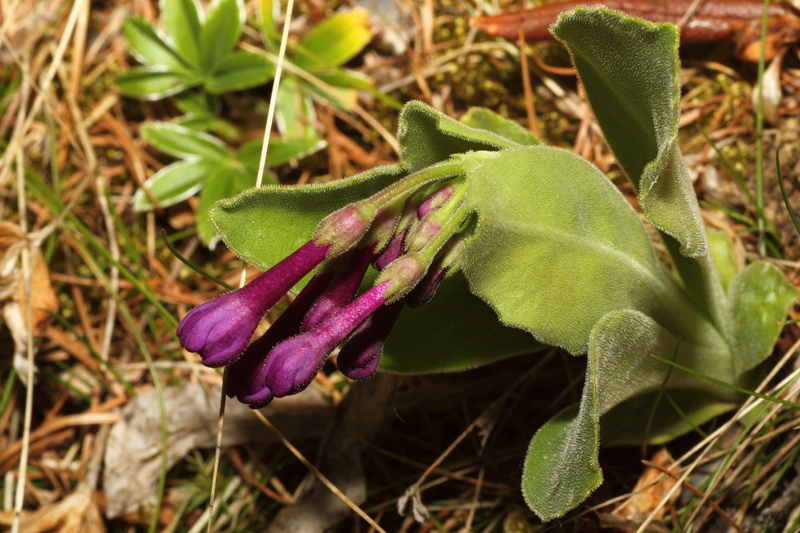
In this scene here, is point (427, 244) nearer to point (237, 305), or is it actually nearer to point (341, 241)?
point (341, 241)

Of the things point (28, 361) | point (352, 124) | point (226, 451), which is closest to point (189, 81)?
point (352, 124)

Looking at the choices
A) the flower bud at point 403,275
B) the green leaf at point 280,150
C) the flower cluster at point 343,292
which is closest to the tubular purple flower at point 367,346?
the flower cluster at point 343,292

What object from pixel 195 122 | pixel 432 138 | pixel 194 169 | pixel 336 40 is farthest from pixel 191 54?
pixel 432 138

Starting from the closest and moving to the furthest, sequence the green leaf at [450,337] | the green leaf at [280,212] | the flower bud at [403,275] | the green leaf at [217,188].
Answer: the flower bud at [403,275], the green leaf at [280,212], the green leaf at [450,337], the green leaf at [217,188]

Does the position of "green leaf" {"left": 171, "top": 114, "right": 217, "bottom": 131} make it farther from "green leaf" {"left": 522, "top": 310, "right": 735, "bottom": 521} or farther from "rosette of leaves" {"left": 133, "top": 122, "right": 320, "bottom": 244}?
"green leaf" {"left": 522, "top": 310, "right": 735, "bottom": 521}

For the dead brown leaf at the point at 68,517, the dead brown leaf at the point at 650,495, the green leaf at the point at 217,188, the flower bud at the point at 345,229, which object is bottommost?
the dead brown leaf at the point at 68,517

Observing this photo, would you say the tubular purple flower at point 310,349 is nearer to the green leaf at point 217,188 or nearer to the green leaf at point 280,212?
the green leaf at point 280,212

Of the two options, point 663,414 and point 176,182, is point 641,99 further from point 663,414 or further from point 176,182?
point 176,182
